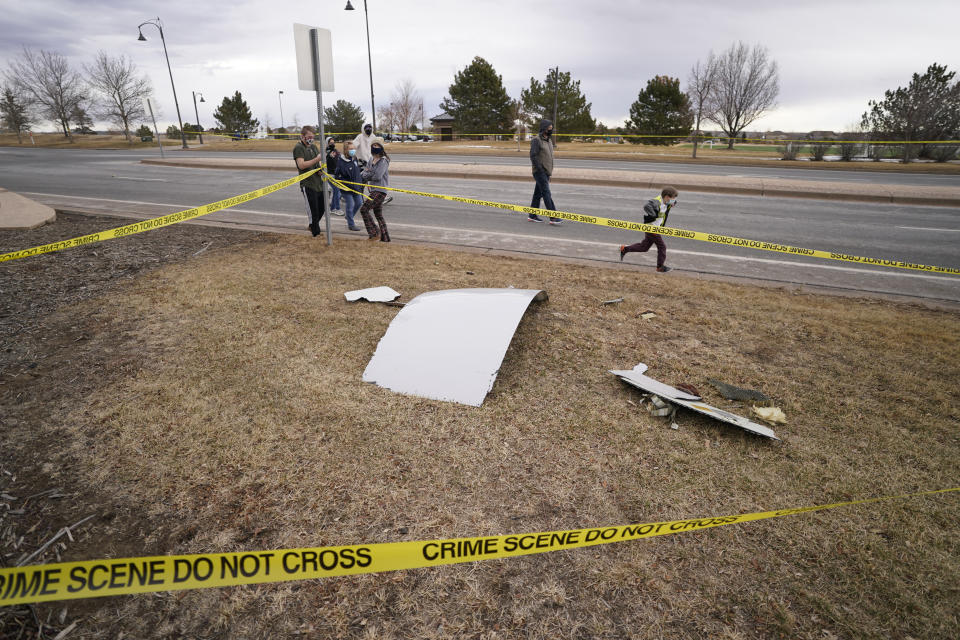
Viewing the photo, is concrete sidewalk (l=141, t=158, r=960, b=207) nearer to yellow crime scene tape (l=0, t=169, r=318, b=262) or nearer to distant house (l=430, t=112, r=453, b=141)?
yellow crime scene tape (l=0, t=169, r=318, b=262)

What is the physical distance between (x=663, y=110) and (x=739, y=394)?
4731cm

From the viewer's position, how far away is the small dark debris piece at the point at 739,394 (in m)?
3.66

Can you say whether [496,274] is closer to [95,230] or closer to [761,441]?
[761,441]

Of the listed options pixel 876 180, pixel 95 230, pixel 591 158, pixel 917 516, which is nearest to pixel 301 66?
pixel 95 230

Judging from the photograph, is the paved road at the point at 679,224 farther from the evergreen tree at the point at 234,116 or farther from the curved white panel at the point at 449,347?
the evergreen tree at the point at 234,116

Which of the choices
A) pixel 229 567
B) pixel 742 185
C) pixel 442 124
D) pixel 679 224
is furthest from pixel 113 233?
pixel 442 124

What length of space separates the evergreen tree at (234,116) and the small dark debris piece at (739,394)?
7509cm

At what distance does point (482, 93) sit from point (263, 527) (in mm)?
57212

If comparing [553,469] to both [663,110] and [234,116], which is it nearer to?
[663,110]

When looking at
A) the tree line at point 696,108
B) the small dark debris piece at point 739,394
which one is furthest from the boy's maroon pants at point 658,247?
the tree line at point 696,108

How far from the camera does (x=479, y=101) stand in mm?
53531

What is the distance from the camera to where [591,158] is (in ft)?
89.6

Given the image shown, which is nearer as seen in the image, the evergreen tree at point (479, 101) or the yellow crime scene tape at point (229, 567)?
the yellow crime scene tape at point (229, 567)

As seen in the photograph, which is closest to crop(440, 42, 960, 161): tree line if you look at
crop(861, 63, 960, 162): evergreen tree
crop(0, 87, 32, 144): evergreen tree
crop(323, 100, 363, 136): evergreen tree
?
crop(861, 63, 960, 162): evergreen tree
